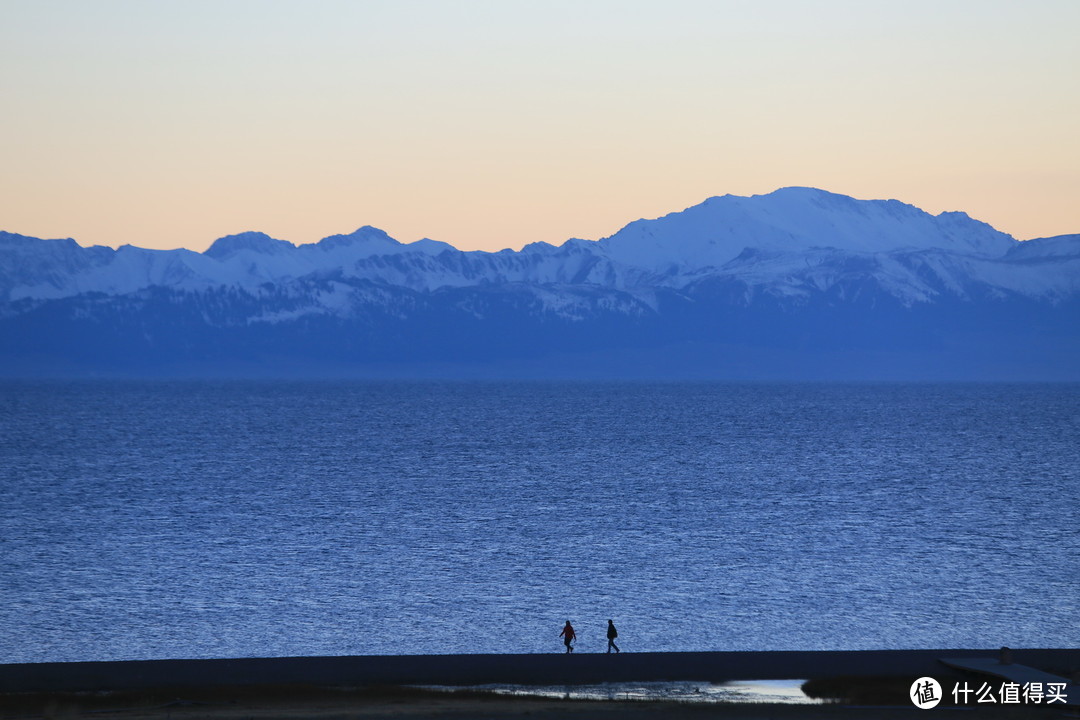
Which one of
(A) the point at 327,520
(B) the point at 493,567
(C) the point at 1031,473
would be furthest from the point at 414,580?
(C) the point at 1031,473

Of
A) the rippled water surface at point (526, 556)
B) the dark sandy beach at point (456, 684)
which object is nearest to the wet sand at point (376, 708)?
the dark sandy beach at point (456, 684)

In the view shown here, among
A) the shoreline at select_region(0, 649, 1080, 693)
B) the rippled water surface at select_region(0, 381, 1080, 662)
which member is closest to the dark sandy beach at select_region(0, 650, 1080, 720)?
the shoreline at select_region(0, 649, 1080, 693)

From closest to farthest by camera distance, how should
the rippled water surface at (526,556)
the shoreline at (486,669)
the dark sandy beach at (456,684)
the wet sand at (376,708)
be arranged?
the wet sand at (376,708) → the dark sandy beach at (456,684) → the shoreline at (486,669) → the rippled water surface at (526,556)

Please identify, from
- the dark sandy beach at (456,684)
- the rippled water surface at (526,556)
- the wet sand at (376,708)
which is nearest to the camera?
the wet sand at (376,708)

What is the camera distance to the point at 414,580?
214ft

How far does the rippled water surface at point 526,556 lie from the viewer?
5419cm

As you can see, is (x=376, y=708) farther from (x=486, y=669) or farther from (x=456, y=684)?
(x=486, y=669)

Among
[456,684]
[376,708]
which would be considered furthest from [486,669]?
[376,708]

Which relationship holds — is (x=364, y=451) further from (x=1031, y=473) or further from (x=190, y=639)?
(x=190, y=639)

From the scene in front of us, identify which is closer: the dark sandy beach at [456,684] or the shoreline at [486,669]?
the dark sandy beach at [456,684]

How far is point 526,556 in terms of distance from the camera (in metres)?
72.9

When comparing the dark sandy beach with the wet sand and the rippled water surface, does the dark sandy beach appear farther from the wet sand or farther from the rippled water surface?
the rippled water surface

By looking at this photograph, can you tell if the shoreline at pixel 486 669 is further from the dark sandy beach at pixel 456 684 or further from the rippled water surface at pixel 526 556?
the rippled water surface at pixel 526 556

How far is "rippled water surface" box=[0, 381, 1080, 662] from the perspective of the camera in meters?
54.2
